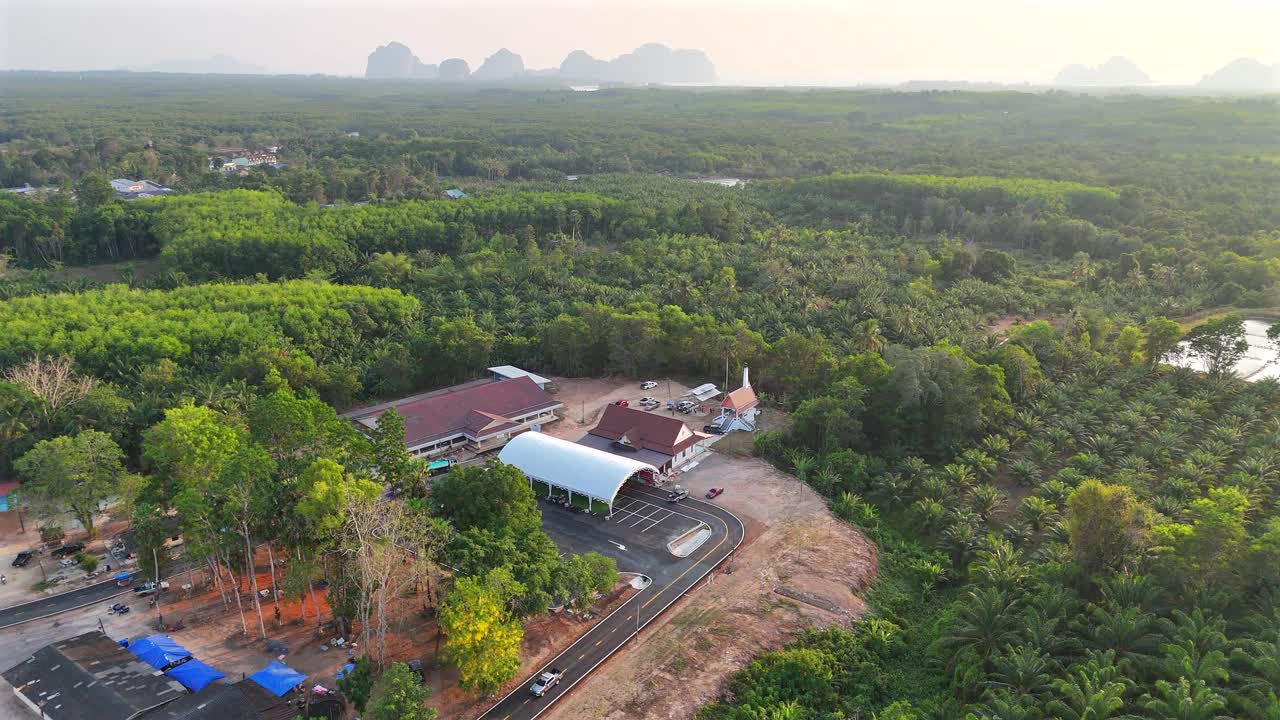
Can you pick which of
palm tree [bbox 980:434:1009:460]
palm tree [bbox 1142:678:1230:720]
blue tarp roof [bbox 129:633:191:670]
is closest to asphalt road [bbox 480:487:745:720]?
blue tarp roof [bbox 129:633:191:670]

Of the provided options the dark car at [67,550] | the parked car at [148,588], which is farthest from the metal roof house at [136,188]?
the parked car at [148,588]

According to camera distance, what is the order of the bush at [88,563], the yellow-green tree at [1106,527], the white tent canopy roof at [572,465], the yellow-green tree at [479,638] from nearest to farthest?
1. the yellow-green tree at [479,638]
2. the yellow-green tree at [1106,527]
3. the bush at [88,563]
4. the white tent canopy roof at [572,465]

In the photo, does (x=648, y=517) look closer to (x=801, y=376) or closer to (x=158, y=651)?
(x=801, y=376)

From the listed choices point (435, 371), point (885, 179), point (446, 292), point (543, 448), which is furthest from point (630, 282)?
point (885, 179)

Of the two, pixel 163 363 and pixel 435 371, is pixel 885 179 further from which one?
pixel 163 363

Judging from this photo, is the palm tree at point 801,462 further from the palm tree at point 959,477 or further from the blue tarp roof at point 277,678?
the blue tarp roof at point 277,678

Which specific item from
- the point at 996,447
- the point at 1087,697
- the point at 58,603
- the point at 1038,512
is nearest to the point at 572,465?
the point at 1038,512
